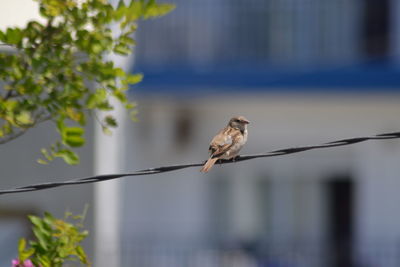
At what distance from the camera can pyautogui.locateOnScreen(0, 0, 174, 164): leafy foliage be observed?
637 cm

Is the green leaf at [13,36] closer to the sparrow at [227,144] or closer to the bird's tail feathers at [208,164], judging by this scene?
the bird's tail feathers at [208,164]

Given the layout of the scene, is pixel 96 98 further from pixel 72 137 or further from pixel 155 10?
pixel 155 10

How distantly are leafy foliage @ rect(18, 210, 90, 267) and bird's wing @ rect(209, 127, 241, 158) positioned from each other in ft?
6.17

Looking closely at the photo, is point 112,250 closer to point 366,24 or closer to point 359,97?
point 359,97

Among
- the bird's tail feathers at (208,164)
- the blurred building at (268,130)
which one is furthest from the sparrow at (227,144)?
the blurred building at (268,130)

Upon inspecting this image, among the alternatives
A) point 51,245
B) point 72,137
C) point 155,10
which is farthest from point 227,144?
point 51,245

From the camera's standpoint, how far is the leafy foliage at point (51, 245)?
20.5 feet

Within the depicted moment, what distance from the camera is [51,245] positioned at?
6.30 metres

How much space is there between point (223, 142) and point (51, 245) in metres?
2.14

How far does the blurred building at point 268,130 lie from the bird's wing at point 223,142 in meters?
8.19

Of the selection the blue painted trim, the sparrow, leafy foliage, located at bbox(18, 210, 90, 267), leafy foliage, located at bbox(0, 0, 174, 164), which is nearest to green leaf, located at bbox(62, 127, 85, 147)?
leafy foliage, located at bbox(0, 0, 174, 164)

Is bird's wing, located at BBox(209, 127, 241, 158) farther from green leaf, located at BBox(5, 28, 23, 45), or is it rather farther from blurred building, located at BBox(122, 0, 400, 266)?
blurred building, located at BBox(122, 0, 400, 266)

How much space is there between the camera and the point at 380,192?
687 inches

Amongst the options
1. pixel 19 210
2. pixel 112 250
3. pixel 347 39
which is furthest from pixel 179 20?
pixel 19 210
